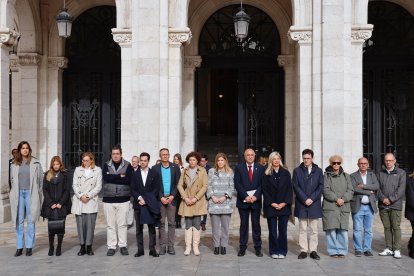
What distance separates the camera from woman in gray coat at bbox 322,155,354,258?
900cm

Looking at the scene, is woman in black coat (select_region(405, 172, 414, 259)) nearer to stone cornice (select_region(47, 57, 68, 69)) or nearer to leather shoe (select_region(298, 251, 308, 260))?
leather shoe (select_region(298, 251, 308, 260))

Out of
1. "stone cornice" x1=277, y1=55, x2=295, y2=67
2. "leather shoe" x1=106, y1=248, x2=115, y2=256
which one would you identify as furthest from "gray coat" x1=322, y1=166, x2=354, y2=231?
"stone cornice" x1=277, y1=55, x2=295, y2=67

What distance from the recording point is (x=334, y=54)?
41.1 ft

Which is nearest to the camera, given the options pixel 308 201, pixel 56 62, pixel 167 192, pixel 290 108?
pixel 308 201

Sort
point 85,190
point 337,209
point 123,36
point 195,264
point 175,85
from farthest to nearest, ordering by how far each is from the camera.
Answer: point 175,85 → point 123,36 → point 85,190 → point 337,209 → point 195,264

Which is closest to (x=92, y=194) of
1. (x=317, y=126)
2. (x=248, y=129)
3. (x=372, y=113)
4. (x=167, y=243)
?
(x=167, y=243)

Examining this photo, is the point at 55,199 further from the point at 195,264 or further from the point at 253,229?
the point at 253,229

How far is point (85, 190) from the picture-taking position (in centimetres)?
926

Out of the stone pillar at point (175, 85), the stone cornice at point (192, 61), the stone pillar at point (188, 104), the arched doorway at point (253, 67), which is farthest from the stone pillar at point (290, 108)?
the stone pillar at point (175, 85)

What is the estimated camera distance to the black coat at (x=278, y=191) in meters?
8.95

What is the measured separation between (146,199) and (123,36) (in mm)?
5482

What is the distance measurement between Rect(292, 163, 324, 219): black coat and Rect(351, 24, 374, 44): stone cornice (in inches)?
207

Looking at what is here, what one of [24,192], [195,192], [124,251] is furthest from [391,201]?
[24,192]

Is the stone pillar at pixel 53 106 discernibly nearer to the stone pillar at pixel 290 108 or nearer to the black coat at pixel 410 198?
the stone pillar at pixel 290 108
